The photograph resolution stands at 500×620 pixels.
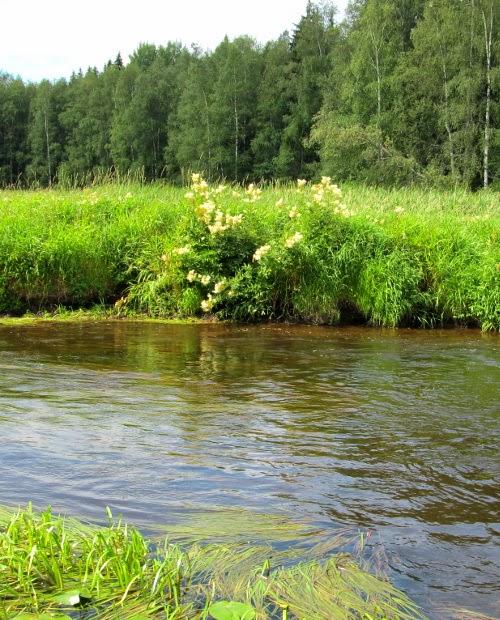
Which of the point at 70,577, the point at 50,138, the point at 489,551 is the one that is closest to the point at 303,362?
the point at 489,551

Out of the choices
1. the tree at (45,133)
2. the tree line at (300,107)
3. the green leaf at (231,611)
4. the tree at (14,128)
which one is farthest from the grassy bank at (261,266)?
the tree at (14,128)

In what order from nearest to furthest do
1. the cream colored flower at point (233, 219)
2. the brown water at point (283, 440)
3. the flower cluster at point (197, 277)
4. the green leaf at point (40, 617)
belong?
the green leaf at point (40, 617)
the brown water at point (283, 440)
the flower cluster at point (197, 277)
the cream colored flower at point (233, 219)

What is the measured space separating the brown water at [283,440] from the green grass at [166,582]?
29cm

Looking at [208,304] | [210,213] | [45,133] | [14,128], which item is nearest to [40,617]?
[208,304]

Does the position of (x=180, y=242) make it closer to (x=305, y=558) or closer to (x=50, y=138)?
(x=305, y=558)

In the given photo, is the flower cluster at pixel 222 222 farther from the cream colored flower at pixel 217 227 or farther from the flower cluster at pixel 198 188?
the flower cluster at pixel 198 188

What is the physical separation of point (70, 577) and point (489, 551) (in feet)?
6.69

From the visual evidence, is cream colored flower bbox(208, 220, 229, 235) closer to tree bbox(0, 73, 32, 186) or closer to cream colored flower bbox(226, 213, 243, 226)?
cream colored flower bbox(226, 213, 243, 226)

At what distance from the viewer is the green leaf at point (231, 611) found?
2641mm

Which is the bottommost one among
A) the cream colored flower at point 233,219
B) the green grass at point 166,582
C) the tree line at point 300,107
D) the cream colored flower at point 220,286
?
the green grass at point 166,582

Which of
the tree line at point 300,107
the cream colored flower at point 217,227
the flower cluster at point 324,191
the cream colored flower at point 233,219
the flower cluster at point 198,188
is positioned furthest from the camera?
the tree line at point 300,107

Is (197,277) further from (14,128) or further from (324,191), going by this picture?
(14,128)

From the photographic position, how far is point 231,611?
269cm

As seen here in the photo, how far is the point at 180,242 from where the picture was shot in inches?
442
